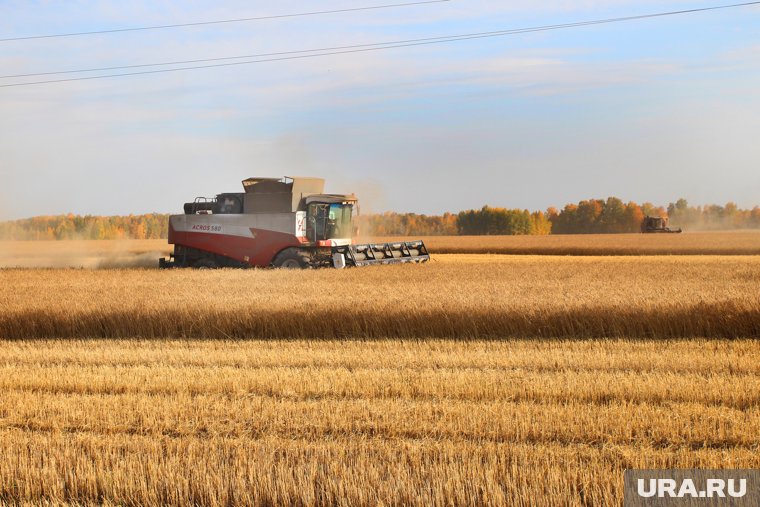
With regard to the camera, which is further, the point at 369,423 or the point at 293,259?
the point at 293,259

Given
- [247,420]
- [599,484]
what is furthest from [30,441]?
[599,484]

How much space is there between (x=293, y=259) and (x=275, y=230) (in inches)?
42.1

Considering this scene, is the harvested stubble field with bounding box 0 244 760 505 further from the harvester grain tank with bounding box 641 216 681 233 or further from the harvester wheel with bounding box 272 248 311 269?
the harvester grain tank with bounding box 641 216 681 233

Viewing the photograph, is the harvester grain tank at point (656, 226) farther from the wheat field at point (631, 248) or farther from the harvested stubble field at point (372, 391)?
the harvested stubble field at point (372, 391)

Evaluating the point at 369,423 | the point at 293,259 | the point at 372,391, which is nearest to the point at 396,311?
the point at 372,391

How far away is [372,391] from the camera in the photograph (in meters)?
8.98

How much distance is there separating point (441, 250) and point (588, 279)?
25.6 m

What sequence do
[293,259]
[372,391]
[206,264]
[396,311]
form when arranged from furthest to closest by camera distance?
[206,264], [293,259], [396,311], [372,391]

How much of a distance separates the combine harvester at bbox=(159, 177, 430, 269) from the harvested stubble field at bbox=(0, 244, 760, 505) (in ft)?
23.9

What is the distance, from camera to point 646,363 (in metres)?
10.6

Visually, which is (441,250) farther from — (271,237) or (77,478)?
(77,478)

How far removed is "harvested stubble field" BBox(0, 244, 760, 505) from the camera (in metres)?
6.06

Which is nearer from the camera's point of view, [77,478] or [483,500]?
[483,500]

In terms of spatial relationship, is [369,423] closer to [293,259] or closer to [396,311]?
[396,311]
